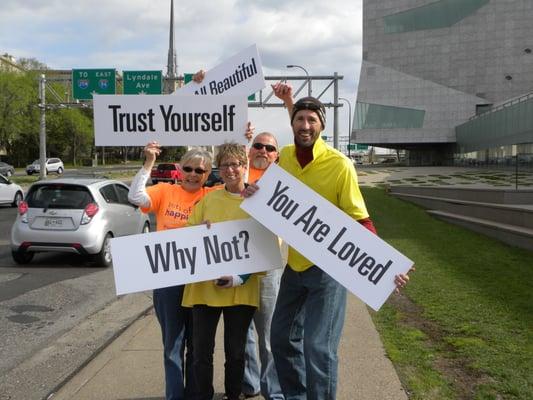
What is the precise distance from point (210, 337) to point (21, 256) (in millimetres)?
7115

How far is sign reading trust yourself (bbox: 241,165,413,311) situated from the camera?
3094 mm

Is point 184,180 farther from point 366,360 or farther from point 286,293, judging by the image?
point 366,360

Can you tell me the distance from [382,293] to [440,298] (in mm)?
3389

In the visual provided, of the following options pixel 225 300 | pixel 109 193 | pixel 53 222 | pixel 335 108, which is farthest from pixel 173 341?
pixel 335 108

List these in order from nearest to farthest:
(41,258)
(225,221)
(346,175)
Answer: (346,175), (225,221), (41,258)

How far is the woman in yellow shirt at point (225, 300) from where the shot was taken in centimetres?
325

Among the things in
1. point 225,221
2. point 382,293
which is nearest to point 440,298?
point 382,293

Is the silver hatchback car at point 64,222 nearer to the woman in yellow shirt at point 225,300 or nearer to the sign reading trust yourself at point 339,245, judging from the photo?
the woman in yellow shirt at point 225,300

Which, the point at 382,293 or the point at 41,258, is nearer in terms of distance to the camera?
the point at 382,293

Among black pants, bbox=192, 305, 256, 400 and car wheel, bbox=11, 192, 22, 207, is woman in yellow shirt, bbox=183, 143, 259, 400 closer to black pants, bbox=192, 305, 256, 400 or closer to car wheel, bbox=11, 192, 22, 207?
black pants, bbox=192, 305, 256, 400

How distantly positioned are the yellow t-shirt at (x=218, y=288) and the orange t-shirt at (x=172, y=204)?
7.1 inches

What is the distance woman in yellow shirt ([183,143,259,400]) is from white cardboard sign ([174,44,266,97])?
3.96 feet

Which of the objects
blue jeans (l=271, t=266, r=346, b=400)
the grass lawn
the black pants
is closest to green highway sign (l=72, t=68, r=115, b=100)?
the grass lawn

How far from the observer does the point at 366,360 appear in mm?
4348
